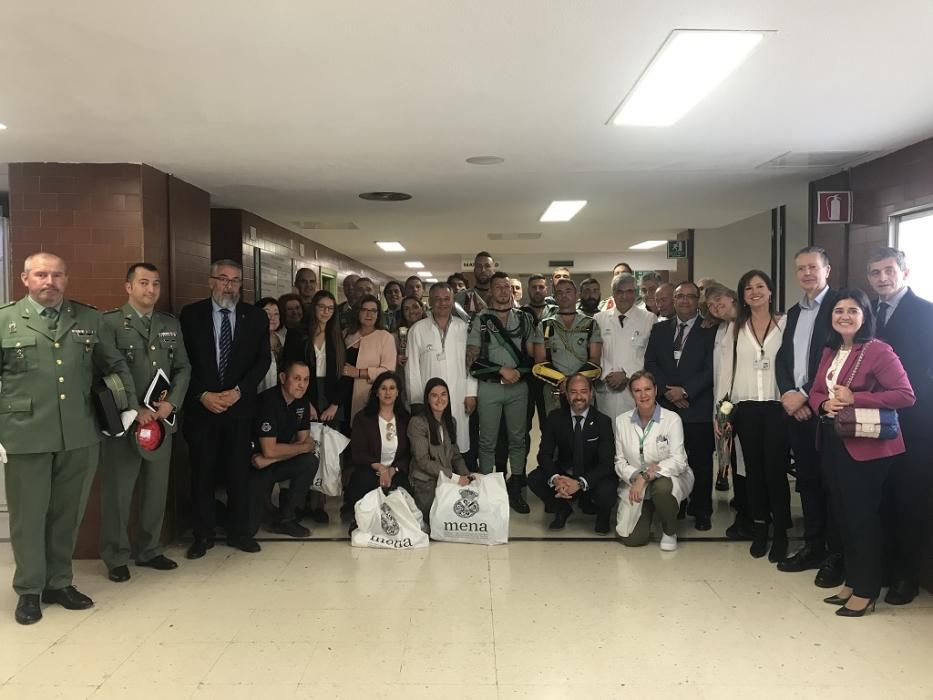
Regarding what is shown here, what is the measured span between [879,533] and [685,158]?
247 centimetres

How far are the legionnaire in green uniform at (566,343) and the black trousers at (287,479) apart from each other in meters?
1.74

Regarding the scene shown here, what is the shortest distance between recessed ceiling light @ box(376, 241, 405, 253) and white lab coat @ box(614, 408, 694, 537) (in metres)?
5.58

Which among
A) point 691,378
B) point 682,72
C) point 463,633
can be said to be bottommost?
point 463,633

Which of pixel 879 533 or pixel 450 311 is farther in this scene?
pixel 450 311

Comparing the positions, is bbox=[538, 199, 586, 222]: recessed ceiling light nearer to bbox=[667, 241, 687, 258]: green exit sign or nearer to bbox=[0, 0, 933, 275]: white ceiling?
bbox=[0, 0, 933, 275]: white ceiling

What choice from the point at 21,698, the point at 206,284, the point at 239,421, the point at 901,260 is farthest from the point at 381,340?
the point at 901,260

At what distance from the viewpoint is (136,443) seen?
348 centimetres

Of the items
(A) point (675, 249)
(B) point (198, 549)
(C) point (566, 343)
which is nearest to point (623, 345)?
(C) point (566, 343)

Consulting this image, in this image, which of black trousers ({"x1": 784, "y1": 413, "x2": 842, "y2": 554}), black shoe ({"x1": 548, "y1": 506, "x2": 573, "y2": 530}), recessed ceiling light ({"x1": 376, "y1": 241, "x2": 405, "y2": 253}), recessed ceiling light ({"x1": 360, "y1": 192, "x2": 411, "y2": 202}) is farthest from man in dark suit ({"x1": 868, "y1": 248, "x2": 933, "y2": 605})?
recessed ceiling light ({"x1": 376, "y1": 241, "x2": 405, "y2": 253})

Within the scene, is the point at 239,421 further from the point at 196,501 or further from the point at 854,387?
the point at 854,387

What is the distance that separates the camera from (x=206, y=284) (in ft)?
16.3

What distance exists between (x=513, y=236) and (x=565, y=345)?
4.24 metres

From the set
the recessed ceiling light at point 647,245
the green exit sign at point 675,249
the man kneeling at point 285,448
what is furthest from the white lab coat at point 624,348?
the recessed ceiling light at point 647,245

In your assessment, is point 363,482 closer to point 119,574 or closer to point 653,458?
point 119,574
